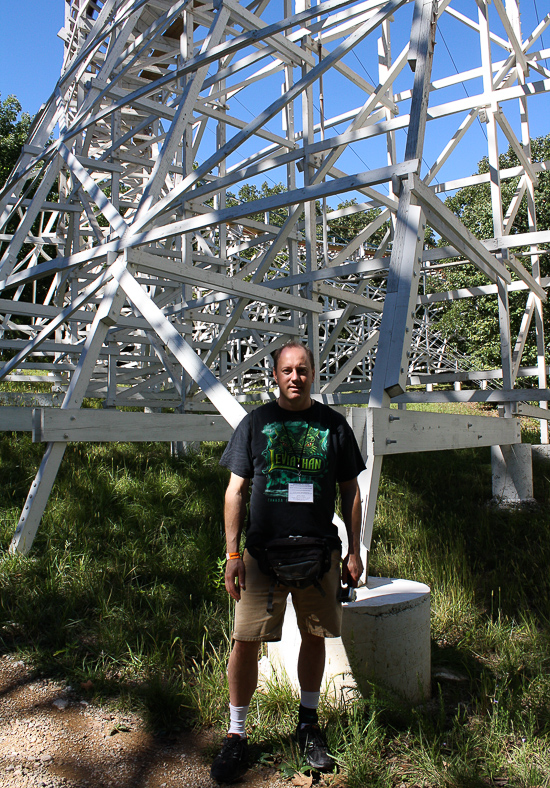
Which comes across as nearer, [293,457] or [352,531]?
[293,457]

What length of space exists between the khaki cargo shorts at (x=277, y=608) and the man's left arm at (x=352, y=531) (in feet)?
0.32

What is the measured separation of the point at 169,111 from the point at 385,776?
25.4 ft

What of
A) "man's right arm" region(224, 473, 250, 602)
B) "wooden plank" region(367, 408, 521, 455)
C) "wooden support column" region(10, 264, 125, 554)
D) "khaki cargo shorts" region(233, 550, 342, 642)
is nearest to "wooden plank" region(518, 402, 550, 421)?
"wooden plank" region(367, 408, 521, 455)

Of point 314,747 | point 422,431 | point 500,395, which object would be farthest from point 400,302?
point 500,395

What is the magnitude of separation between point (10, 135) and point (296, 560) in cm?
2395

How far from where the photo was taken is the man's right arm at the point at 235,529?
2559 millimetres

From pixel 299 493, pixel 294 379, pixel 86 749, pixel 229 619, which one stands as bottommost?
pixel 86 749

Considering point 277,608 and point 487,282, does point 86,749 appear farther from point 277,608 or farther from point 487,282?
point 487,282

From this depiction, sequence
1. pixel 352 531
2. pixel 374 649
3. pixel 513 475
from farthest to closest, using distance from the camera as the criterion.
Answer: pixel 513 475 → pixel 374 649 → pixel 352 531

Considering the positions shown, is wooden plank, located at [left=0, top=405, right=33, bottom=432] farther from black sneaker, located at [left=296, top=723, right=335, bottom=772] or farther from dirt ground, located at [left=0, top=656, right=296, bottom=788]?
black sneaker, located at [left=296, top=723, right=335, bottom=772]

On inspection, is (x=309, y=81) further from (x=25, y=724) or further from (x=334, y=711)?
(x=25, y=724)

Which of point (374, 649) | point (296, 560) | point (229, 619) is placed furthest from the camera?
point (229, 619)

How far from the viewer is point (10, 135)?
21.8m

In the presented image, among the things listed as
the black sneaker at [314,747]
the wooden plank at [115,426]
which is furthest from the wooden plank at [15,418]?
the black sneaker at [314,747]
